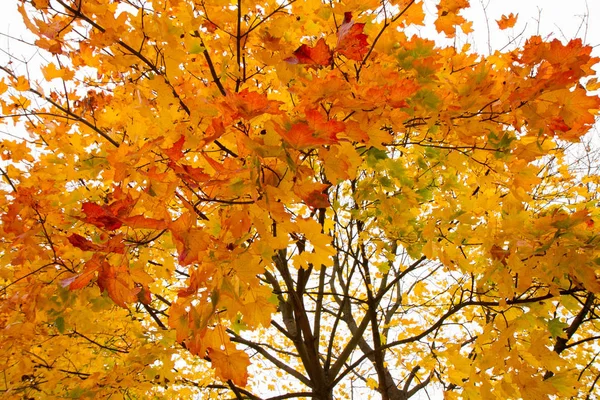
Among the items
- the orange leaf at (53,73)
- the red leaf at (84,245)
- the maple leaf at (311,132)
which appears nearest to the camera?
the maple leaf at (311,132)

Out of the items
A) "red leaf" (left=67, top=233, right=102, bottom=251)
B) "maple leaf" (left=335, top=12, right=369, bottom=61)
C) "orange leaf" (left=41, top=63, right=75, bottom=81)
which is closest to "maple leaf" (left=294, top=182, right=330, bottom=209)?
"maple leaf" (left=335, top=12, right=369, bottom=61)

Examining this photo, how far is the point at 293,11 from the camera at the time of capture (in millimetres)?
1755

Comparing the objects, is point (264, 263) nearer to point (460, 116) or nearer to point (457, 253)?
point (460, 116)

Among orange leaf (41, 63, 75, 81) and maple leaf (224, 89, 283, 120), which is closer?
maple leaf (224, 89, 283, 120)

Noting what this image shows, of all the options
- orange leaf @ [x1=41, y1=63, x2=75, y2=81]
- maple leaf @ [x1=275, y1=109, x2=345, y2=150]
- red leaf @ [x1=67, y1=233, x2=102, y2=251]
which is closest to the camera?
maple leaf @ [x1=275, y1=109, x2=345, y2=150]

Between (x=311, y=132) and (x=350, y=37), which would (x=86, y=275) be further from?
(x=350, y=37)

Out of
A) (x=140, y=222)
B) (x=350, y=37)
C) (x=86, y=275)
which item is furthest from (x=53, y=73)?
(x=350, y=37)

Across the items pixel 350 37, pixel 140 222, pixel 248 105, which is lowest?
pixel 140 222

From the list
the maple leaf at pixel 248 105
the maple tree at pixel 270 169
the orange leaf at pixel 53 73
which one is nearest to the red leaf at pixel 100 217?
the maple tree at pixel 270 169

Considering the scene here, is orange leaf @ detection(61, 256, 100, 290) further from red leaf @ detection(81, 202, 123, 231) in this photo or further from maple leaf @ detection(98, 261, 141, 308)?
red leaf @ detection(81, 202, 123, 231)

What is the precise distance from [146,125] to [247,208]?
902 millimetres

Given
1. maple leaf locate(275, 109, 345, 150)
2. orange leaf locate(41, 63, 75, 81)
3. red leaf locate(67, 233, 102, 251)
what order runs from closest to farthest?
1. maple leaf locate(275, 109, 345, 150)
2. red leaf locate(67, 233, 102, 251)
3. orange leaf locate(41, 63, 75, 81)

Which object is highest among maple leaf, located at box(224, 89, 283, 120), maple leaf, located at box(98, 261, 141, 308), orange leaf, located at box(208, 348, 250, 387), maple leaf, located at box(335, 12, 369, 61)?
maple leaf, located at box(335, 12, 369, 61)

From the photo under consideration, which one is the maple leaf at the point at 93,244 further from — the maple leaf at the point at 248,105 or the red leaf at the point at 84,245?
the maple leaf at the point at 248,105
